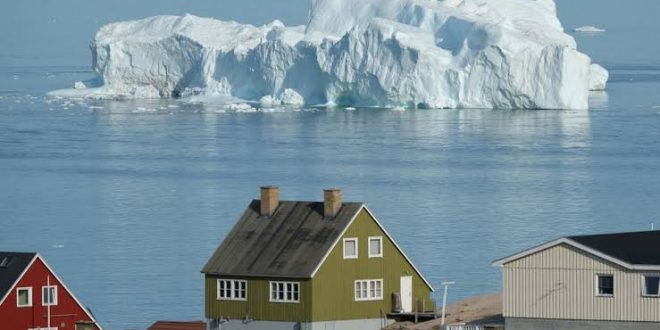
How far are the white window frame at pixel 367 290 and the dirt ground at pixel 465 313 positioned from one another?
50 cm

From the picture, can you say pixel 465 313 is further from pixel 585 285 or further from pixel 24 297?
pixel 24 297

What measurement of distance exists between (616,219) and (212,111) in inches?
1648

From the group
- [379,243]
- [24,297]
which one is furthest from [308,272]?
[24,297]

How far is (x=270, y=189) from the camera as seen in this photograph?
77.2 ft

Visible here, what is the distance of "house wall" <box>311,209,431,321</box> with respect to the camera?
22609mm

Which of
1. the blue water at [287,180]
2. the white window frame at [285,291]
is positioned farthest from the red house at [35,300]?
the blue water at [287,180]

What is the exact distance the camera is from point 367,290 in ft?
77.0

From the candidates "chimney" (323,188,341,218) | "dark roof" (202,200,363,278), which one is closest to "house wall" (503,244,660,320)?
"dark roof" (202,200,363,278)

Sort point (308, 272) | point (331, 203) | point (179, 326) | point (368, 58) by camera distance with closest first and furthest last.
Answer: point (308, 272) < point (331, 203) < point (179, 326) < point (368, 58)

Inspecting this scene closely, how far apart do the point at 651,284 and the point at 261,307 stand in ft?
17.1

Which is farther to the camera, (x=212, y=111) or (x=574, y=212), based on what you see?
(x=212, y=111)

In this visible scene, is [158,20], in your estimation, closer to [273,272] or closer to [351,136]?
[351,136]

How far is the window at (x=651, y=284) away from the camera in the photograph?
63.8ft

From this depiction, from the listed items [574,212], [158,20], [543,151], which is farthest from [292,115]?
[574,212]
